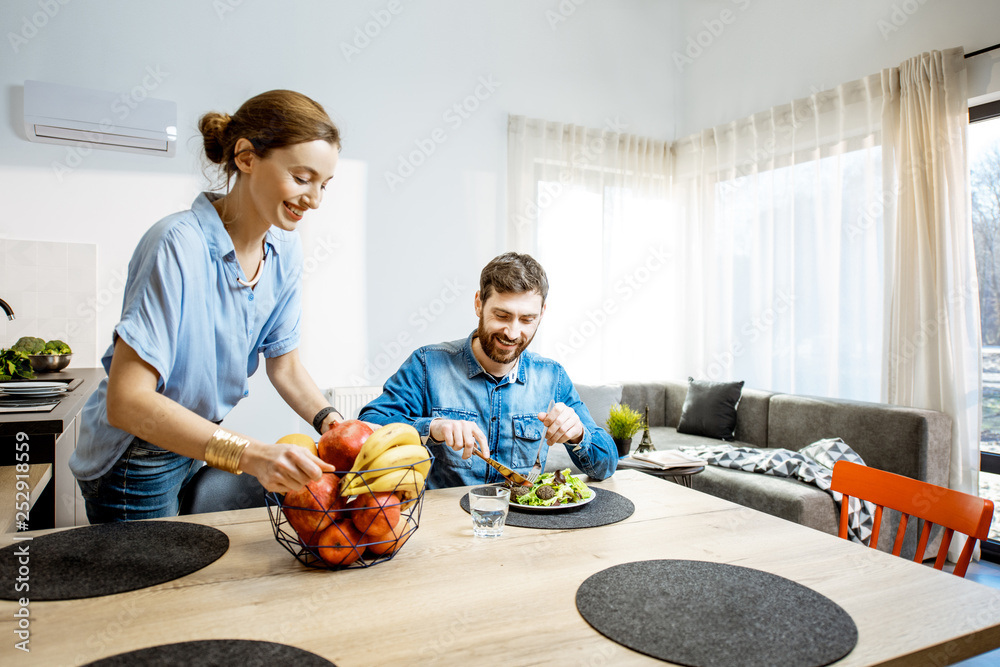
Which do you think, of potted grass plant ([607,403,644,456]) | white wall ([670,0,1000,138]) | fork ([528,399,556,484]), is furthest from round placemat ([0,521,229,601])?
white wall ([670,0,1000,138])

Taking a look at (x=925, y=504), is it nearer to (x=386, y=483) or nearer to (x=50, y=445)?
(x=386, y=483)

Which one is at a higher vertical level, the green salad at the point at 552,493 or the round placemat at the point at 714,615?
the green salad at the point at 552,493

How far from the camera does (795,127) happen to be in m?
4.04

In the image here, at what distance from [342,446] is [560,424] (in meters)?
→ 0.61

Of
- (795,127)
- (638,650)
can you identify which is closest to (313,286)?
(795,127)

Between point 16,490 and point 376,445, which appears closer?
point 376,445

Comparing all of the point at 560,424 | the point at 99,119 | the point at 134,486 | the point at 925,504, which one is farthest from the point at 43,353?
the point at 925,504

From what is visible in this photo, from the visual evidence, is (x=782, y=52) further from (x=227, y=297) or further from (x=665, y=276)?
(x=227, y=297)

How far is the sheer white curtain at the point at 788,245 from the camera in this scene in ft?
12.1

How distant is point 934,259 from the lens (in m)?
3.22

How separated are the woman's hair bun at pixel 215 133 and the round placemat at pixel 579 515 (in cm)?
86

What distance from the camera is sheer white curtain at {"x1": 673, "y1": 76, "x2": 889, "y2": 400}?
3686mm

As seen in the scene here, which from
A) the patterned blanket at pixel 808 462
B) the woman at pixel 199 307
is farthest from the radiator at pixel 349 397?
the woman at pixel 199 307

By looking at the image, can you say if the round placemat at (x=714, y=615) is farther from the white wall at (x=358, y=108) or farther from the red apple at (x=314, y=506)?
the white wall at (x=358, y=108)
